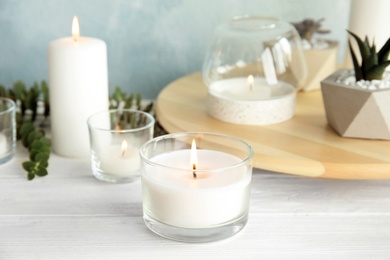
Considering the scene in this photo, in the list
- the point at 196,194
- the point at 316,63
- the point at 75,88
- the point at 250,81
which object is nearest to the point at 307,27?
the point at 316,63

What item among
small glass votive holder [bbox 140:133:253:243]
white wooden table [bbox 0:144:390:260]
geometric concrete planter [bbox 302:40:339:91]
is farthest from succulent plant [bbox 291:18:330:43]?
small glass votive holder [bbox 140:133:253:243]

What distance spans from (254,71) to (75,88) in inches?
9.4

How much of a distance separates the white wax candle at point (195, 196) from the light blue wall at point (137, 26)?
0.49 metres

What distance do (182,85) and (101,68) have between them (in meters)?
0.21

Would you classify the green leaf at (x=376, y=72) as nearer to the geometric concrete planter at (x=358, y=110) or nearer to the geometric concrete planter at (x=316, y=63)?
the geometric concrete planter at (x=358, y=110)

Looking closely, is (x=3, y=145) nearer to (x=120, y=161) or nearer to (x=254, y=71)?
(x=120, y=161)

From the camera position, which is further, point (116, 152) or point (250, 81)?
point (250, 81)

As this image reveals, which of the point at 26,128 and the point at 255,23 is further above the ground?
the point at 255,23

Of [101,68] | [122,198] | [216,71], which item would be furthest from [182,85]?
[122,198]

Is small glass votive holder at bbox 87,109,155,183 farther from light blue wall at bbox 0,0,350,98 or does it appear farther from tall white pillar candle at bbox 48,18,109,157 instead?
light blue wall at bbox 0,0,350,98

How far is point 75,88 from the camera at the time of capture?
753 mm

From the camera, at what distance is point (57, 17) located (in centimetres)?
100

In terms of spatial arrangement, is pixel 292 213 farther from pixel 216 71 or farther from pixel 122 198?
pixel 216 71

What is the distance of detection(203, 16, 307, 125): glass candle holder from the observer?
0.79 metres
